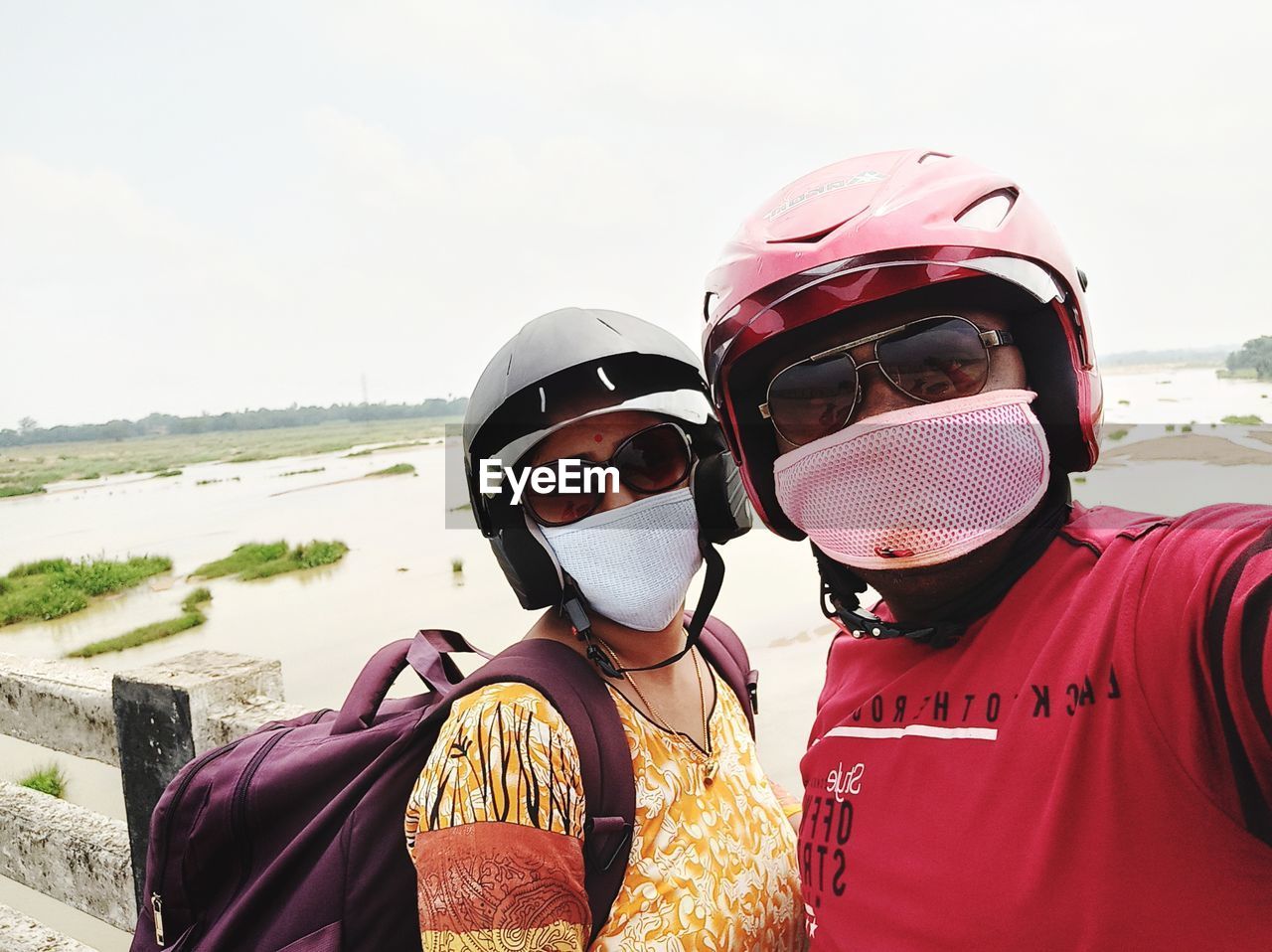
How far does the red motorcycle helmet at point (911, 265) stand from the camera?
1.31 m

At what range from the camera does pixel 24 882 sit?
3098mm

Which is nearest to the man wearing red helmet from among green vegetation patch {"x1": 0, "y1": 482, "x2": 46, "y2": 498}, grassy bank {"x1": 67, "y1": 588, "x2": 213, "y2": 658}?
grassy bank {"x1": 67, "y1": 588, "x2": 213, "y2": 658}

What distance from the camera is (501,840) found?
1325mm

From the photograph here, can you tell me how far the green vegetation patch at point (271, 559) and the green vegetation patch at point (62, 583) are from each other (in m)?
1.39

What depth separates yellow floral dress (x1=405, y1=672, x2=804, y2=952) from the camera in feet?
4.34

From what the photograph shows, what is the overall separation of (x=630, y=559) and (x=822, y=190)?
35.3 inches

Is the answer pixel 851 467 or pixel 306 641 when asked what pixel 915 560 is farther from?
pixel 306 641

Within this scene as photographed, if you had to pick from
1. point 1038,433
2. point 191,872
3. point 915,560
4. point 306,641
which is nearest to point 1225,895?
point 915,560

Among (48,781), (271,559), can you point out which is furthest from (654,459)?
(271,559)

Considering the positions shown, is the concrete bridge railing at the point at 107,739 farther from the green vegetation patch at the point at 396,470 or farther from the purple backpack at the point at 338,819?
the green vegetation patch at the point at 396,470

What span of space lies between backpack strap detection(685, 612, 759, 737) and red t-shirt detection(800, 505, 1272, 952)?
2.57ft

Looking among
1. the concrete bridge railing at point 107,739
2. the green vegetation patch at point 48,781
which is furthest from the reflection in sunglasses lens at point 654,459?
the green vegetation patch at point 48,781

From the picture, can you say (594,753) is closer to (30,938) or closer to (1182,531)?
(1182,531)

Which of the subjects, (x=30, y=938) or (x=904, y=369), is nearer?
(x=904, y=369)
